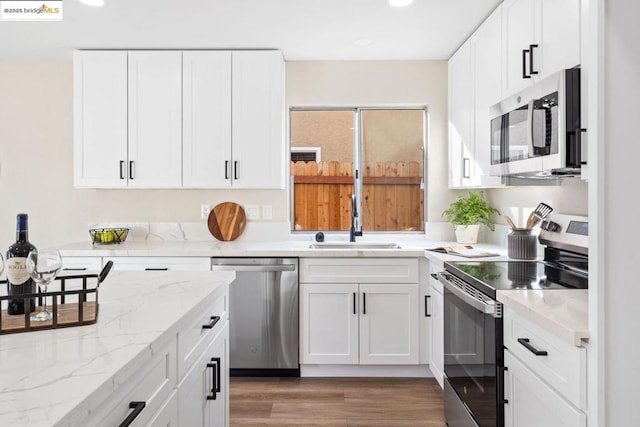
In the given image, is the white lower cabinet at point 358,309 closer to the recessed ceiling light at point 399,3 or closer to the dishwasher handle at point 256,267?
the dishwasher handle at point 256,267

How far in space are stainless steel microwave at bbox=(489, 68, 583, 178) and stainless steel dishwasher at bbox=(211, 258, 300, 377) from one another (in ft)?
5.18

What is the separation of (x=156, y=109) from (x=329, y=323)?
1994mm

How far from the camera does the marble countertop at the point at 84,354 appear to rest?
807mm

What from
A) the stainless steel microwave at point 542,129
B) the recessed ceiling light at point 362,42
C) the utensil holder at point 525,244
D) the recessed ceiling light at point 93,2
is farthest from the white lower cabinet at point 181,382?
the recessed ceiling light at point 362,42

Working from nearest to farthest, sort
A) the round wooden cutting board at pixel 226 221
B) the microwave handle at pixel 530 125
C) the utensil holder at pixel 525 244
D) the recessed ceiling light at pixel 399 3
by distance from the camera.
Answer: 1. the microwave handle at pixel 530 125
2. the utensil holder at pixel 525 244
3. the recessed ceiling light at pixel 399 3
4. the round wooden cutting board at pixel 226 221

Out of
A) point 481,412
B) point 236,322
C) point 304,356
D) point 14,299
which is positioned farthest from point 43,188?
point 481,412

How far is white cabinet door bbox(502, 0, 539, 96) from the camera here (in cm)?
234

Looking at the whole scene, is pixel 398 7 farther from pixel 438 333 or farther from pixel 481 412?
pixel 481 412

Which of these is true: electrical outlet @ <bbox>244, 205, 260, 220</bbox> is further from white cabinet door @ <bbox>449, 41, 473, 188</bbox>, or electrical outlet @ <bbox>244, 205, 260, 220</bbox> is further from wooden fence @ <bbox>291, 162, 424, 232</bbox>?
white cabinet door @ <bbox>449, 41, 473, 188</bbox>

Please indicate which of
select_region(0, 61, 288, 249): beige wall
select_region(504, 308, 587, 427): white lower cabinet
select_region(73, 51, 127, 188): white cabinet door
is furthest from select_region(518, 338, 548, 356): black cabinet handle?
select_region(73, 51, 127, 188): white cabinet door

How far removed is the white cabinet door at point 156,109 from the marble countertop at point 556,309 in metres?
2.65
